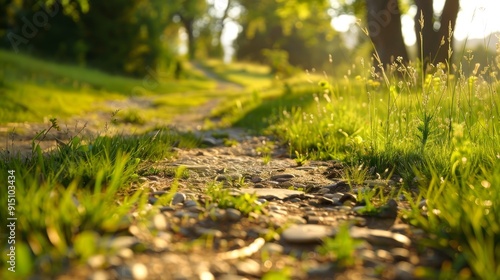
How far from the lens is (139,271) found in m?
2.21

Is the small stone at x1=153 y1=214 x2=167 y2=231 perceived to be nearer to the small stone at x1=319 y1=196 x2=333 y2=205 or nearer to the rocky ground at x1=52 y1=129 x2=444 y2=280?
the rocky ground at x1=52 y1=129 x2=444 y2=280

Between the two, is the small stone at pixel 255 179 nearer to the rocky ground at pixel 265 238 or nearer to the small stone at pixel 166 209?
the rocky ground at pixel 265 238

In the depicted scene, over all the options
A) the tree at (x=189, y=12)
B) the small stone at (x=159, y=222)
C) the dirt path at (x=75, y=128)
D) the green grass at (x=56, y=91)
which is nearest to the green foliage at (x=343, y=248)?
the small stone at (x=159, y=222)

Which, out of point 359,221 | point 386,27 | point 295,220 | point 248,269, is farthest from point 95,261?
point 386,27

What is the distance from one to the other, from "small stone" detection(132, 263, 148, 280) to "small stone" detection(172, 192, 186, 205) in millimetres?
1161

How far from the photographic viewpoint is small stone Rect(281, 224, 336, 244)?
2.76 meters

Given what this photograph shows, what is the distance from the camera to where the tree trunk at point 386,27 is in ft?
38.1

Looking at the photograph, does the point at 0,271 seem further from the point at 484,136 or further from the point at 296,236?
the point at 484,136

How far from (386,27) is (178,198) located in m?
9.26

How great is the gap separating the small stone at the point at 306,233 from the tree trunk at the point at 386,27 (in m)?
9.22

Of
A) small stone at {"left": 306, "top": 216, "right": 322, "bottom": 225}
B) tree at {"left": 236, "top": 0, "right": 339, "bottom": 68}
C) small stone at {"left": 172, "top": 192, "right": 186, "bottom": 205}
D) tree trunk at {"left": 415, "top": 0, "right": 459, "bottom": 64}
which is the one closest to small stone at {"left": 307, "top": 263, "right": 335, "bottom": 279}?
small stone at {"left": 306, "top": 216, "right": 322, "bottom": 225}

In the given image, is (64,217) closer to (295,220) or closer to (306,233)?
(306,233)


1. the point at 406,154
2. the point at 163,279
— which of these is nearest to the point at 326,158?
the point at 406,154

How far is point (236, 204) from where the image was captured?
3.23 m
